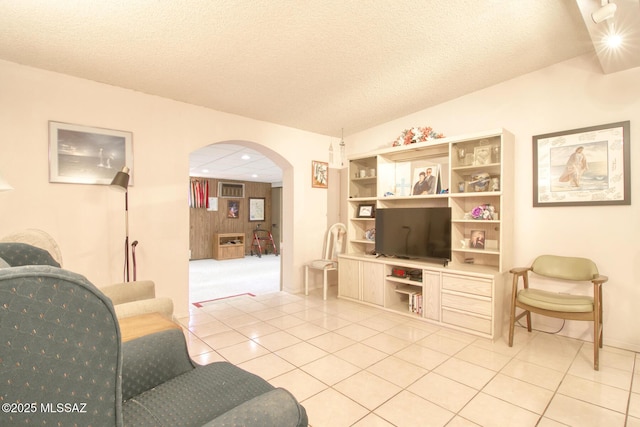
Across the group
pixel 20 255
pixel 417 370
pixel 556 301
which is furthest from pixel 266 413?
pixel 556 301

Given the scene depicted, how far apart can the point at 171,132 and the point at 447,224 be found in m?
3.45

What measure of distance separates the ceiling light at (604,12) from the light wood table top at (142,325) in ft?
10.8

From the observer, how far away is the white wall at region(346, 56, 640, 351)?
279 cm

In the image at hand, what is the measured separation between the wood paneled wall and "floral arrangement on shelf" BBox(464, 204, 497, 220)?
7.55 meters

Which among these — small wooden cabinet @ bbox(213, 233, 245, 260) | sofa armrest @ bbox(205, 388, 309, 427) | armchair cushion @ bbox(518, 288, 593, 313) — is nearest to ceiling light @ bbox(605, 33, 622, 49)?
armchair cushion @ bbox(518, 288, 593, 313)

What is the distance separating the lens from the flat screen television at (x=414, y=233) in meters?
3.52

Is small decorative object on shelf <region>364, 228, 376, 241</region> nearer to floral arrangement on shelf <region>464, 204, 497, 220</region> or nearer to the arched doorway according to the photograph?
the arched doorway

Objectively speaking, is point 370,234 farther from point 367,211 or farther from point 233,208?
point 233,208

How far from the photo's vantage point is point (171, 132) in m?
3.59

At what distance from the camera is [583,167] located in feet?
9.87

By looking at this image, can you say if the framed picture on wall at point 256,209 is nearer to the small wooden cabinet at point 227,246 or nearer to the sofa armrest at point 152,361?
the small wooden cabinet at point 227,246

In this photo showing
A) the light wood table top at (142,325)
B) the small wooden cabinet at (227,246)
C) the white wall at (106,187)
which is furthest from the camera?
the small wooden cabinet at (227,246)

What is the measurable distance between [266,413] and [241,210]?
9.18 meters

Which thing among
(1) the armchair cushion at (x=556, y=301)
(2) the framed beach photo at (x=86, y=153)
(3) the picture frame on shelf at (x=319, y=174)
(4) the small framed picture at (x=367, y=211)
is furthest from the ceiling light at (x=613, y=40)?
(2) the framed beach photo at (x=86, y=153)
